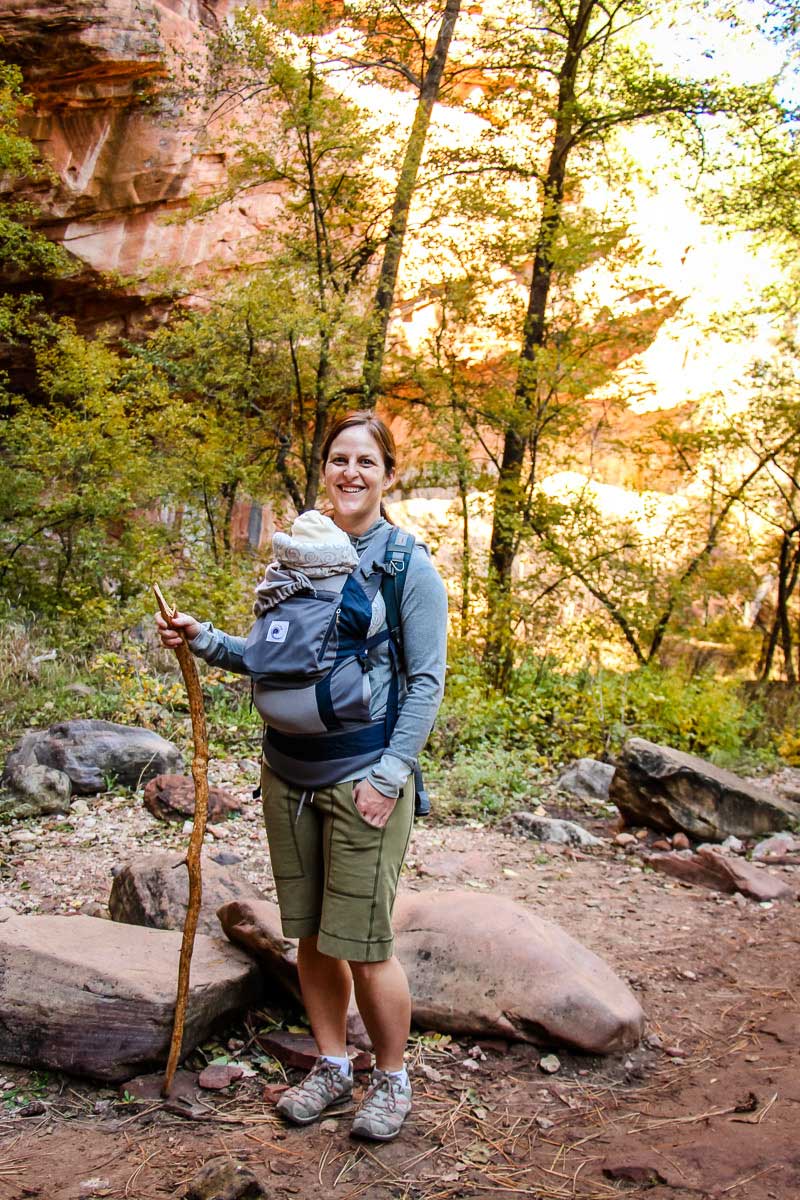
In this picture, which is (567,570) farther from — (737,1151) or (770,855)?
(737,1151)

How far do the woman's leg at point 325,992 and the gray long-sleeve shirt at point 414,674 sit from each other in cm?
58

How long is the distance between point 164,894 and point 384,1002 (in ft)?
4.66

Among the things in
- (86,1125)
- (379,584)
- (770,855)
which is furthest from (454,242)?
(86,1125)

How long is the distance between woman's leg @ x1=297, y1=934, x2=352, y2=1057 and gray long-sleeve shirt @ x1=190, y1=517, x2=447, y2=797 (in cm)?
58

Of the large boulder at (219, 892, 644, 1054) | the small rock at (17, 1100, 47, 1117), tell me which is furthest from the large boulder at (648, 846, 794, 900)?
the small rock at (17, 1100, 47, 1117)

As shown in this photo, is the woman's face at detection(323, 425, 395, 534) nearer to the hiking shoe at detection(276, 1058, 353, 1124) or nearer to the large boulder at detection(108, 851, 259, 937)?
the hiking shoe at detection(276, 1058, 353, 1124)

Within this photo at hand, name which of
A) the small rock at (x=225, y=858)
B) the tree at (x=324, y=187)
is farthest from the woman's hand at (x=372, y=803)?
the tree at (x=324, y=187)

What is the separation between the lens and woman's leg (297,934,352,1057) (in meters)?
2.56

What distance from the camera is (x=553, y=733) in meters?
8.23

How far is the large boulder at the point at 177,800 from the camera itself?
5301 millimetres

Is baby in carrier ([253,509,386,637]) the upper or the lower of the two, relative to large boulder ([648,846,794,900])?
upper

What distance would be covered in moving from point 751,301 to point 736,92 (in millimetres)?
2536

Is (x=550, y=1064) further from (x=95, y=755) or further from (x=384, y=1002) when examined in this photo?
(x=95, y=755)

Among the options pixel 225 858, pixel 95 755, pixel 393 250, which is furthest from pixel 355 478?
pixel 393 250
